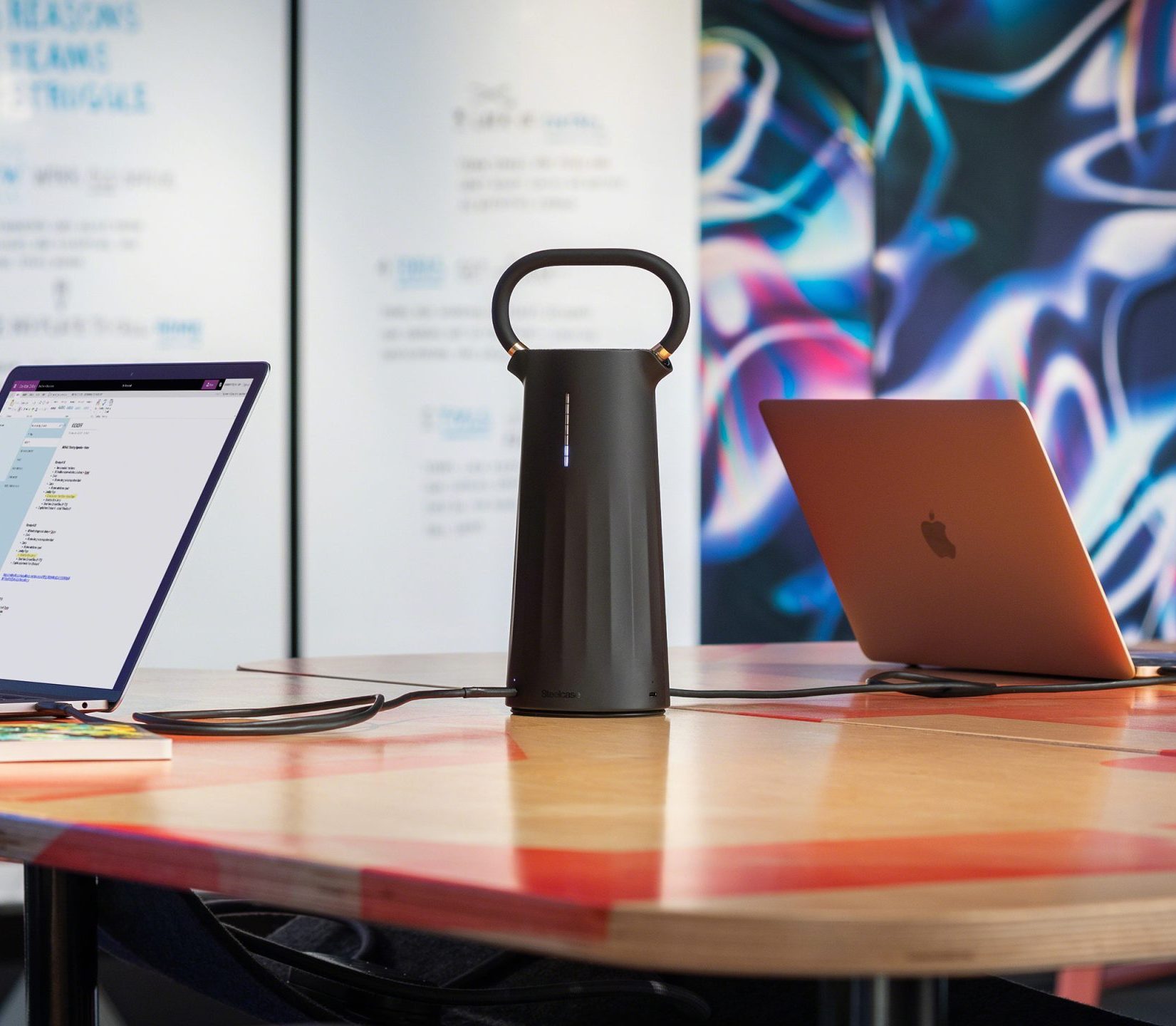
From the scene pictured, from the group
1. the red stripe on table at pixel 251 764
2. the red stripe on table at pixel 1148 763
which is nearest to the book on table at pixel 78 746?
the red stripe on table at pixel 251 764

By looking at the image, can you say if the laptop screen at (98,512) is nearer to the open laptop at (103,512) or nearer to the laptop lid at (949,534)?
the open laptop at (103,512)

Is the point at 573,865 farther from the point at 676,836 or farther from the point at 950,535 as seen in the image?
the point at 950,535

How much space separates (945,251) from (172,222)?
68.1 inches

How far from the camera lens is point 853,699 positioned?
1.26m

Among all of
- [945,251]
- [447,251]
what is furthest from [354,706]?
[945,251]

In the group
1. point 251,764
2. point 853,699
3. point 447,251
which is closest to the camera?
point 251,764

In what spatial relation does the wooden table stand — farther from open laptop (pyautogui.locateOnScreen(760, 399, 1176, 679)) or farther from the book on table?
open laptop (pyautogui.locateOnScreen(760, 399, 1176, 679))

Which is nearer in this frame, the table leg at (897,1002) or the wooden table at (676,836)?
the wooden table at (676,836)

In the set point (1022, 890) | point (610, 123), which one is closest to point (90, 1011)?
point (1022, 890)

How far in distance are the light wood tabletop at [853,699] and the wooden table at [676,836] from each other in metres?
0.02

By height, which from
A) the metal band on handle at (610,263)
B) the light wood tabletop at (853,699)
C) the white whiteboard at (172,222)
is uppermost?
the white whiteboard at (172,222)

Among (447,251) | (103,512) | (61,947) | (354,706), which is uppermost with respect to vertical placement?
(447,251)

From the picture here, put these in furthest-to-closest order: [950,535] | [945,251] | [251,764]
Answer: [945,251], [950,535], [251,764]

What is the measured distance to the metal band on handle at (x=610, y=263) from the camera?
1.04 m
